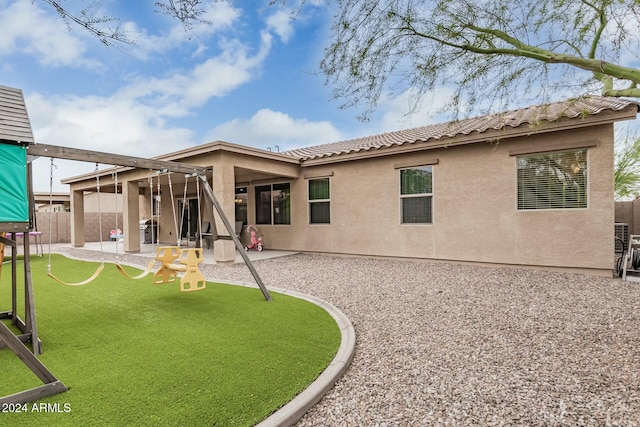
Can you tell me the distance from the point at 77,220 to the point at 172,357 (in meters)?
15.7

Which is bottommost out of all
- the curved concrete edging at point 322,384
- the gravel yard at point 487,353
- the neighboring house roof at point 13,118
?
the gravel yard at point 487,353

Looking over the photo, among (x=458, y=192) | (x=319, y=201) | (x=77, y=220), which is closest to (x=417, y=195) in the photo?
(x=458, y=192)

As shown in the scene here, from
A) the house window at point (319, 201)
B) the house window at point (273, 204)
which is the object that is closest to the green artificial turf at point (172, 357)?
the house window at point (319, 201)

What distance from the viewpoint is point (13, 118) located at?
3357 mm

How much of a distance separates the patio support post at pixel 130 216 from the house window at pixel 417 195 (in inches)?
400

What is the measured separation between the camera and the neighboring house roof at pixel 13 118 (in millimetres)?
3188

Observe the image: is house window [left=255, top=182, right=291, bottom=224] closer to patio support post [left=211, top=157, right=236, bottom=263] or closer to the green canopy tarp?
patio support post [left=211, top=157, right=236, bottom=263]

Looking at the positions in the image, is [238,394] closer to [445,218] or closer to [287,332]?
[287,332]

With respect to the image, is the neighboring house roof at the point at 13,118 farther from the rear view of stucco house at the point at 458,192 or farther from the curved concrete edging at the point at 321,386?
the curved concrete edging at the point at 321,386

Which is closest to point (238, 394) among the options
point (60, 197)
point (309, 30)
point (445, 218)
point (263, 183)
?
point (309, 30)

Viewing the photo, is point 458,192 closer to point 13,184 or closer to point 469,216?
point 469,216

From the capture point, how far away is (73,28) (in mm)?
2803

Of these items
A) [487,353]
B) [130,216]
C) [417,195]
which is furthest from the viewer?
[130,216]

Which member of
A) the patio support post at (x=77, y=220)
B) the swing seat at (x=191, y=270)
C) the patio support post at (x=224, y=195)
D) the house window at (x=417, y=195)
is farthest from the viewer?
the patio support post at (x=77, y=220)
